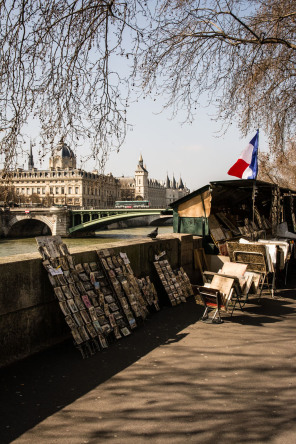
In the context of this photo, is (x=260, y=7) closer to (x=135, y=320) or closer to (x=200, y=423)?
(x=135, y=320)

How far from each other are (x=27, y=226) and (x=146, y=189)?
82865mm

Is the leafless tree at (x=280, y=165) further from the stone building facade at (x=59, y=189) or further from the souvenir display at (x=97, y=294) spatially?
the stone building facade at (x=59, y=189)

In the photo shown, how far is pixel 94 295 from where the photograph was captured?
16.6ft

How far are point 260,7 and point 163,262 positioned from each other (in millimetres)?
4500

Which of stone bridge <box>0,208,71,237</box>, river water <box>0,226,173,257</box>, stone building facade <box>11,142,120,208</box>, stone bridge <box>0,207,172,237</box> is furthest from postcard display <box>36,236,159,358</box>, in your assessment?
stone building facade <box>11,142,120,208</box>

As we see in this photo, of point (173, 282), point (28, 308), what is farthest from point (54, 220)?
point (28, 308)

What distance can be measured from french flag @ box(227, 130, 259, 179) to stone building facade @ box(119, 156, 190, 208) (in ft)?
328

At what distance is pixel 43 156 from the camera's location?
3980 mm

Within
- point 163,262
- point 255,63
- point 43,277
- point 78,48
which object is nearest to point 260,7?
point 255,63

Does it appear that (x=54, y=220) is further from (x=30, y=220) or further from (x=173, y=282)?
(x=173, y=282)

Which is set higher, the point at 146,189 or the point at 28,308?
the point at 146,189

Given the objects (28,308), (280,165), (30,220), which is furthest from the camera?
(30,220)

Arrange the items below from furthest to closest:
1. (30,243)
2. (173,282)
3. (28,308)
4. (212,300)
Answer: (30,243)
(173,282)
(212,300)
(28,308)

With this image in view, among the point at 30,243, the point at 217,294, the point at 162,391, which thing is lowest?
the point at 30,243
